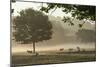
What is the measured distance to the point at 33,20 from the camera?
2.30 m

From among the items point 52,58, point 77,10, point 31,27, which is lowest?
point 52,58

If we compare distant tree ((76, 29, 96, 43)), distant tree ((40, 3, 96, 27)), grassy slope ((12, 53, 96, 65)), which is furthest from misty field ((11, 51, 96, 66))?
distant tree ((40, 3, 96, 27))

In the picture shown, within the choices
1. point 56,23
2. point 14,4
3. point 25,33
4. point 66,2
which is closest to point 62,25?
point 56,23

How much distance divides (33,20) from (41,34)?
18 cm

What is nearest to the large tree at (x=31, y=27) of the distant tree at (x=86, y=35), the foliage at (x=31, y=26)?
the foliage at (x=31, y=26)

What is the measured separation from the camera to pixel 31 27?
90.4 inches

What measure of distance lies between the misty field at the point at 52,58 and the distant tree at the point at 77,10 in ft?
1.24

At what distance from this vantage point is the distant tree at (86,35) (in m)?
2.50

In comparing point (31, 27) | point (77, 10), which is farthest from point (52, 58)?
point (77, 10)

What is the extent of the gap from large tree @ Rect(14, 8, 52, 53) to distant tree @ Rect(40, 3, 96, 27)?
0.42 feet

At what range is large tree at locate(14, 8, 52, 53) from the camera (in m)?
2.25

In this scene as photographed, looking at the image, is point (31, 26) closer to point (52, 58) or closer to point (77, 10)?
point (52, 58)

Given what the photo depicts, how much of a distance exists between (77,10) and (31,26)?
614mm

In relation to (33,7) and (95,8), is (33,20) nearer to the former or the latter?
(33,7)
